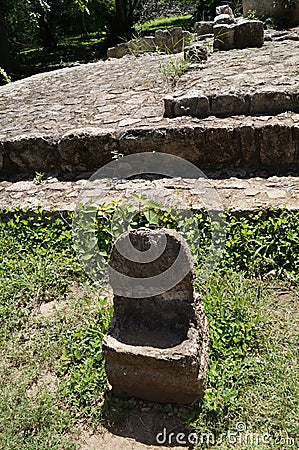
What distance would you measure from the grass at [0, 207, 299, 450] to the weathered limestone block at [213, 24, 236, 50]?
387 cm

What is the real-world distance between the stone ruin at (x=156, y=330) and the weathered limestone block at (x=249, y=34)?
5016 millimetres

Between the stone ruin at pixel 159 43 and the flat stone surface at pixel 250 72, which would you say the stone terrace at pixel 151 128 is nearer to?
the flat stone surface at pixel 250 72

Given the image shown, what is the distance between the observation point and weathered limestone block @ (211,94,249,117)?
4.20 meters

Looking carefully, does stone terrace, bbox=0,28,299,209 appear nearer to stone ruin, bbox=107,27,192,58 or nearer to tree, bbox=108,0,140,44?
stone ruin, bbox=107,27,192,58

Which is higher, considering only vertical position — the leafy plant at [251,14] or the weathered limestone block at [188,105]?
the leafy plant at [251,14]

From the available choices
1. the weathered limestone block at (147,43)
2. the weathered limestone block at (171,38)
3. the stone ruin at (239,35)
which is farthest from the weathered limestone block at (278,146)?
the weathered limestone block at (147,43)

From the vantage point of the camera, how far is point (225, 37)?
261 inches

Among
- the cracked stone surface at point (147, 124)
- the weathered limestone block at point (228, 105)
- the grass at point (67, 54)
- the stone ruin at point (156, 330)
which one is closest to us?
the stone ruin at point (156, 330)

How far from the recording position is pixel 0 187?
178 inches

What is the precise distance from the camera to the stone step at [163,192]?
3586mm

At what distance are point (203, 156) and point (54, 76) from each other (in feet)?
13.2

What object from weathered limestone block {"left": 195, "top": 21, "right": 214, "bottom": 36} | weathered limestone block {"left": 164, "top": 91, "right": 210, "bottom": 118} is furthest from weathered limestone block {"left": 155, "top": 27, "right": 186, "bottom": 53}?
weathered limestone block {"left": 164, "top": 91, "right": 210, "bottom": 118}

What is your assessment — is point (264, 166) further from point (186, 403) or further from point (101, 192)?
point (186, 403)

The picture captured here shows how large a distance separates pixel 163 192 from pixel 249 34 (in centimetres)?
369
